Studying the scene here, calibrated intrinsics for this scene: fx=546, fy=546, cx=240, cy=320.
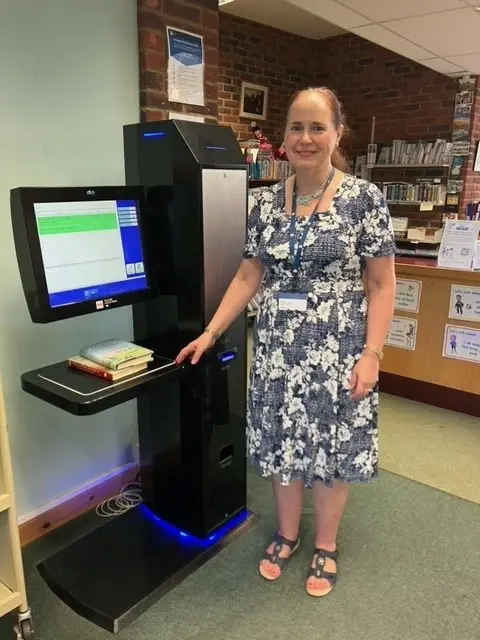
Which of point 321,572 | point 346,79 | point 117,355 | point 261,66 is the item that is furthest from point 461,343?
point 346,79

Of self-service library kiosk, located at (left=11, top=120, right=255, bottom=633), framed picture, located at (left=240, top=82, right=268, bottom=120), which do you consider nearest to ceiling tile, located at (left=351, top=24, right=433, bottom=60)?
framed picture, located at (left=240, top=82, right=268, bottom=120)

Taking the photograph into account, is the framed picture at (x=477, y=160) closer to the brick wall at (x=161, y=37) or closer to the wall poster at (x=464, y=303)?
the wall poster at (x=464, y=303)

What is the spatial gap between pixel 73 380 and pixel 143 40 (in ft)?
4.30

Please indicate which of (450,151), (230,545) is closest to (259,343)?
(230,545)

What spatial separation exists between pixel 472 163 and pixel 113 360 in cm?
547

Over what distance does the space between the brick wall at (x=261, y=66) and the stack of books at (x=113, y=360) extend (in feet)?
13.8

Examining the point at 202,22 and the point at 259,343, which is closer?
the point at 259,343

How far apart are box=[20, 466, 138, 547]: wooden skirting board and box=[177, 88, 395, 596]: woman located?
84 cm

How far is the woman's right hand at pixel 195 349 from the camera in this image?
5.74 ft

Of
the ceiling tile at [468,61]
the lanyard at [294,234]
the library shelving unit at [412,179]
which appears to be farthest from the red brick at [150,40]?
the library shelving unit at [412,179]

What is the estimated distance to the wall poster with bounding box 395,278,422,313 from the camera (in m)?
3.29

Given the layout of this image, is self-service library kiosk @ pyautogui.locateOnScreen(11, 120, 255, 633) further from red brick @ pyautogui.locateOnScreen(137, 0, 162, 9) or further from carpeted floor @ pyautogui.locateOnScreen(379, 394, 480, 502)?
carpeted floor @ pyautogui.locateOnScreen(379, 394, 480, 502)

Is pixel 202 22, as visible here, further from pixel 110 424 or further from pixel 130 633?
pixel 130 633

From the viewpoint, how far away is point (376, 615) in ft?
5.60
